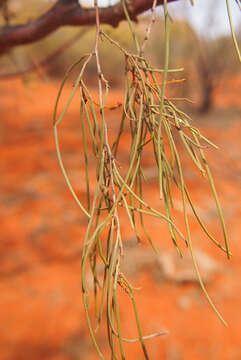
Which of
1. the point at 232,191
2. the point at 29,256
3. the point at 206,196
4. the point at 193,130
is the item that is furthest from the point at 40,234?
the point at 193,130

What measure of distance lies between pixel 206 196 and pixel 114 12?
3.49 meters

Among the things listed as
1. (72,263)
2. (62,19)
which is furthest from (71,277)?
(62,19)

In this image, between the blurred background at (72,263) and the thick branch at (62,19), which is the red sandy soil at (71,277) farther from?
the thick branch at (62,19)

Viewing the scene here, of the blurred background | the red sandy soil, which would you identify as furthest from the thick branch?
the red sandy soil

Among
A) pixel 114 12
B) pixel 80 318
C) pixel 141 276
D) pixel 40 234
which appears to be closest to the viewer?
pixel 114 12

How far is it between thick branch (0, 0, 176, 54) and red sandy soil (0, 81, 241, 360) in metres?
1.23

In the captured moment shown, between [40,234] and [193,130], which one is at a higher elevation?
[193,130]

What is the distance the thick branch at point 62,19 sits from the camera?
85 cm

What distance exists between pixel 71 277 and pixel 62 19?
2256mm

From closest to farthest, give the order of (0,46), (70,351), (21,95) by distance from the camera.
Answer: (0,46), (70,351), (21,95)

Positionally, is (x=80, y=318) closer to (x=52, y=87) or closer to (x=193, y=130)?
(x=193, y=130)

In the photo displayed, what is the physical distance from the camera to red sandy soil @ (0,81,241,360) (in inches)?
92.9

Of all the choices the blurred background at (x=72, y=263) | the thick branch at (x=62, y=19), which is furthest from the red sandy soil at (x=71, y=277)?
the thick branch at (x=62, y=19)

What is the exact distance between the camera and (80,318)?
2.55 metres
